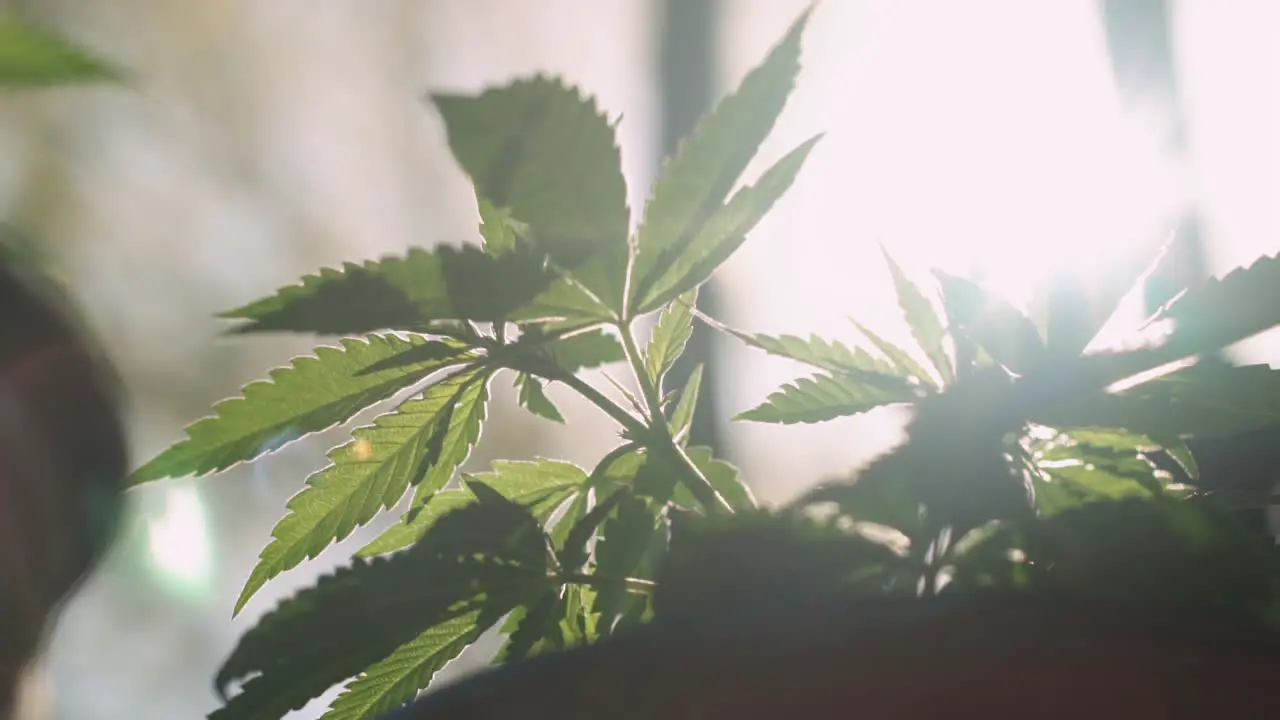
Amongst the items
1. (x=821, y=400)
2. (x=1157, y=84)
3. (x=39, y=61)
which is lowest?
(x=821, y=400)

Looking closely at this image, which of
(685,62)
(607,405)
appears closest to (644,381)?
(607,405)

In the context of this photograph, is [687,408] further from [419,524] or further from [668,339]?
[419,524]

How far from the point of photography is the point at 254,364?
159 centimetres

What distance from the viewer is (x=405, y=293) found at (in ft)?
1.02

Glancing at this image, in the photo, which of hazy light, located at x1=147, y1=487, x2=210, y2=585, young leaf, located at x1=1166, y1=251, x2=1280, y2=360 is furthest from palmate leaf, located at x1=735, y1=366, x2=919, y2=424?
hazy light, located at x1=147, y1=487, x2=210, y2=585

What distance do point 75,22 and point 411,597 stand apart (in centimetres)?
174

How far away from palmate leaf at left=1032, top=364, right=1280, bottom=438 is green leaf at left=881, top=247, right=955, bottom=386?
0.06 m

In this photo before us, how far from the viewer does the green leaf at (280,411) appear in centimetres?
36

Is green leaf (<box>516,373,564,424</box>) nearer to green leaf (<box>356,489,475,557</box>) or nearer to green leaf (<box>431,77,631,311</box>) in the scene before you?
green leaf (<box>356,489,475,557</box>)

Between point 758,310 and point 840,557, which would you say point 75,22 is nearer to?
point 758,310

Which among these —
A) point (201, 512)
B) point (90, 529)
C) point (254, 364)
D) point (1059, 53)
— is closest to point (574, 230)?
point (90, 529)

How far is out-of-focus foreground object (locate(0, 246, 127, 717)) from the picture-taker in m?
0.52

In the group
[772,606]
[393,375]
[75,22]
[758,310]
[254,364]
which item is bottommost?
[772,606]

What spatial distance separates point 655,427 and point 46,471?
418mm
